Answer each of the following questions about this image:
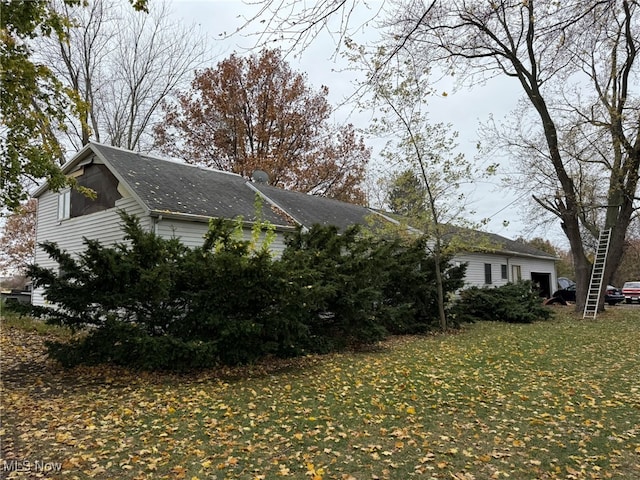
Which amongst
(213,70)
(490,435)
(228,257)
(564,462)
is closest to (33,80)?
(228,257)

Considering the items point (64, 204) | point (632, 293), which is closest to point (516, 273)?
point (632, 293)

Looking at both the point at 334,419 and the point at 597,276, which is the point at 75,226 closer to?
the point at 334,419

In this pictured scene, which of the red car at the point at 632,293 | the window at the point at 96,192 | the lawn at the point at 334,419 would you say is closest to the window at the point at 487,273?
the red car at the point at 632,293

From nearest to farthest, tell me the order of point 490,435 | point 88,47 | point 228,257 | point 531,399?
point 490,435 → point 531,399 → point 228,257 → point 88,47

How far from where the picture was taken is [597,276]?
15.6 m

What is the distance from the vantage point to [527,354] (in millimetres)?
8188

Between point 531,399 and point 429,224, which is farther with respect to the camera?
point 429,224

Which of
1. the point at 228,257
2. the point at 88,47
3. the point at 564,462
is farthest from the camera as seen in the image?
the point at 88,47

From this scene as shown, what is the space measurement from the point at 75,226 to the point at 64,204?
1.09 metres

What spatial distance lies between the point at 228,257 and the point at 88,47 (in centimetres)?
1862

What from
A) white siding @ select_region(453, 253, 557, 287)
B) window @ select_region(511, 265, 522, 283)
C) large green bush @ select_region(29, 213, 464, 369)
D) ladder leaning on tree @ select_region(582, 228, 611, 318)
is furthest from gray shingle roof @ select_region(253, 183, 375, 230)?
window @ select_region(511, 265, 522, 283)

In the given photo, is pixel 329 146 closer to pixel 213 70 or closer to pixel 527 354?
pixel 213 70

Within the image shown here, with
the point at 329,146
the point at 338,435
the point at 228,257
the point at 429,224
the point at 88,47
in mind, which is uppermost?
the point at 88,47

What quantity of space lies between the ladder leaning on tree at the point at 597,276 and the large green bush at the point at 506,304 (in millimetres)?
1604
